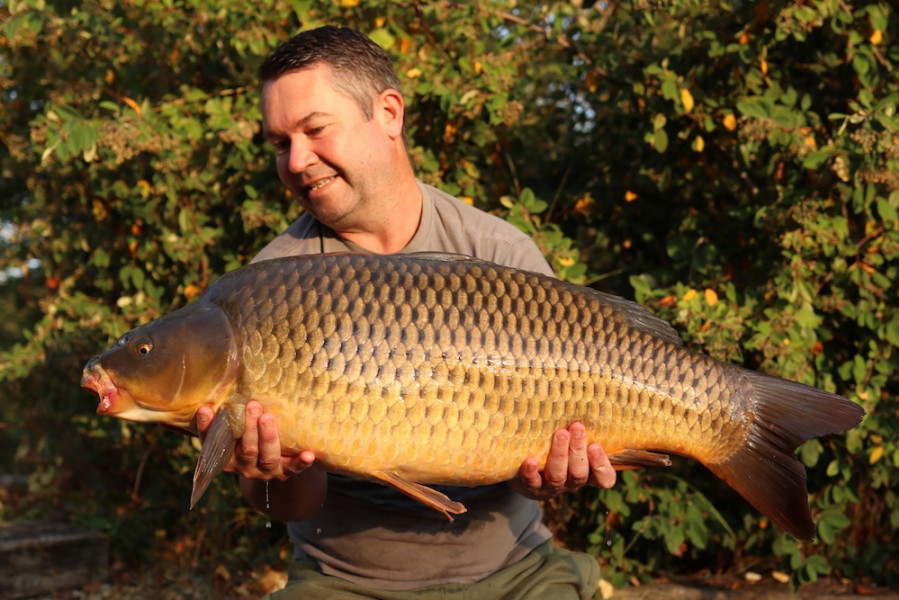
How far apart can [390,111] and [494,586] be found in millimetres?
874

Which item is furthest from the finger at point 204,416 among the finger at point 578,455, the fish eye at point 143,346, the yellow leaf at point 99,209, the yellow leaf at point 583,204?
the yellow leaf at point 99,209

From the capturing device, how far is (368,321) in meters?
1.52

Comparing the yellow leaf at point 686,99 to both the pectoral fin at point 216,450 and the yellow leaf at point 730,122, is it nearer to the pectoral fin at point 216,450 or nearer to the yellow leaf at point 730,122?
the yellow leaf at point 730,122

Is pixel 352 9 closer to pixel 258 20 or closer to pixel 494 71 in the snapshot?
pixel 258 20

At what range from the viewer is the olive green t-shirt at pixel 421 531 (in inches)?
72.5

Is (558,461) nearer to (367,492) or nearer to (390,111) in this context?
(367,492)

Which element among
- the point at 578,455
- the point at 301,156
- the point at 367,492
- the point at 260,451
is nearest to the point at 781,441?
the point at 578,455

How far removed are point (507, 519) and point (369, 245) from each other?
22.2 inches

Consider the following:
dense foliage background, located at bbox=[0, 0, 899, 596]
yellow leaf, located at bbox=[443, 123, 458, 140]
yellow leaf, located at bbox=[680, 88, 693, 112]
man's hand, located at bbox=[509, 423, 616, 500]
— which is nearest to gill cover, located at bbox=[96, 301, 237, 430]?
man's hand, located at bbox=[509, 423, 616, 500]

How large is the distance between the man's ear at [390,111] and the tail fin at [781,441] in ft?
2.53

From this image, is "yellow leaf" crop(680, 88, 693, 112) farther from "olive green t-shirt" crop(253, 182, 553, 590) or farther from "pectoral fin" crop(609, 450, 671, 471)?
"pectoral fin" crop(609, 450, 671, 471)

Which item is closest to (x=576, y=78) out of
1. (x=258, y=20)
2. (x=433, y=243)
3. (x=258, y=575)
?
(x=258, y=20)

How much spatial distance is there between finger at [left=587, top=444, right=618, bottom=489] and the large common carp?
0.7 inches

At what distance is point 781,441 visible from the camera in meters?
1.66
